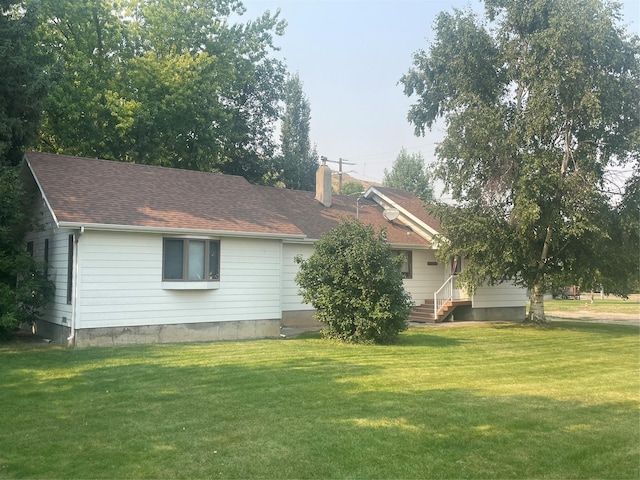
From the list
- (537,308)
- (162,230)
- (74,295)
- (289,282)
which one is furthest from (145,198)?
(537,308)

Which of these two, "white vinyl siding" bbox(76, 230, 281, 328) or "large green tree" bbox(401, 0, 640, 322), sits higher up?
"large green tree" bbox(401, 0, 640, 322)

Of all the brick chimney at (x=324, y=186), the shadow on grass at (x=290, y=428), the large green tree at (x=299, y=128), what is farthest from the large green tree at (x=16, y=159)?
the large green tree at (x=299, y=128)

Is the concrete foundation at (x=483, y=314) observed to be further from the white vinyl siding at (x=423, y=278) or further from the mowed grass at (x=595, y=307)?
the mowed grass at (x=595, y=307)

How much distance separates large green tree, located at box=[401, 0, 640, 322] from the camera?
18.1m

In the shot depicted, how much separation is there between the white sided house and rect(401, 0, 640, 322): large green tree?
663cm

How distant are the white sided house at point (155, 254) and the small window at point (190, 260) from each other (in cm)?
3

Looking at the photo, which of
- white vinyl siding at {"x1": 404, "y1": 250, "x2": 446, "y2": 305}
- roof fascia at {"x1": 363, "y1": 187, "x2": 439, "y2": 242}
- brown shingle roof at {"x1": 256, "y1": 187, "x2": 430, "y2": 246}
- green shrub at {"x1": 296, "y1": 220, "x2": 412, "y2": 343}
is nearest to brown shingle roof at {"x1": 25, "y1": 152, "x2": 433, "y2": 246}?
brown shingle roof at {"x1": 256, "y1": 187, "x2": 430, "y2": 246}

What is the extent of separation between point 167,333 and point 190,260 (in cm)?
199

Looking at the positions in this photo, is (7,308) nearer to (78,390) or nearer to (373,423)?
(78,390)

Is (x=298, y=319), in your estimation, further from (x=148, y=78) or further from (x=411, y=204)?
(x=148, y=78)

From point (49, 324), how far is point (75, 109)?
11.0 metres

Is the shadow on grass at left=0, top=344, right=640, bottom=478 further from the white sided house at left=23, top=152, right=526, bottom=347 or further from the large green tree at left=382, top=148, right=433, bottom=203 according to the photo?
the large green tree at left=382, top=148, right=433, bottom=203

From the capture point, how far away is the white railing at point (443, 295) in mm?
22014

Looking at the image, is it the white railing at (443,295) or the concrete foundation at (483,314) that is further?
the concrete foundation at (483,314)
